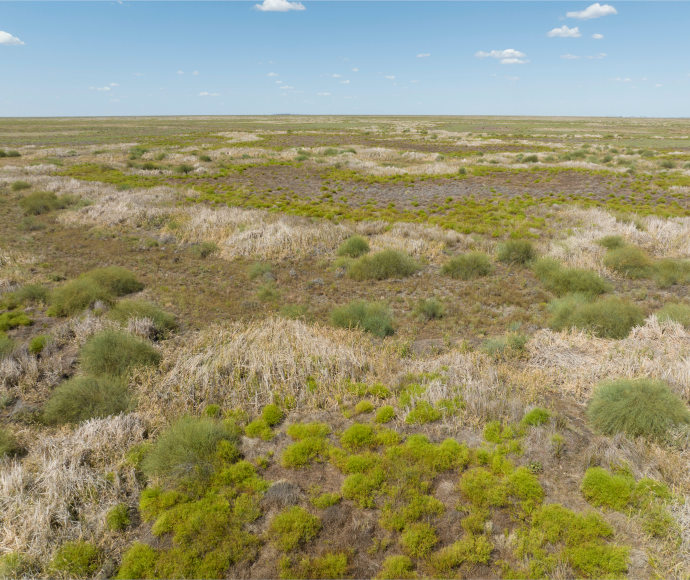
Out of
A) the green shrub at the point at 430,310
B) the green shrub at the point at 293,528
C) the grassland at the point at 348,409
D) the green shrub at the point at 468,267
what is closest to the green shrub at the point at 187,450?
the grassland at the point at 348,409

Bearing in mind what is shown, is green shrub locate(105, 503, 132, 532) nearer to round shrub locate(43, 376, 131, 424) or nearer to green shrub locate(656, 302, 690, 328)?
round shrub locate(43, 376, 131, 424)

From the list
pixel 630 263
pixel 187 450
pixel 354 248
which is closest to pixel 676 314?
pixel 630 263

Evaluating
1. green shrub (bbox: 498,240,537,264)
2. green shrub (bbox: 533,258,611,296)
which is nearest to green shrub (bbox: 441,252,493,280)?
green shrub (bbox: 498,240,537,264)

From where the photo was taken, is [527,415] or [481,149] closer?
[527,415]

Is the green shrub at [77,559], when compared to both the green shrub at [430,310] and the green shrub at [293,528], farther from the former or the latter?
the green shrub at [430,310]

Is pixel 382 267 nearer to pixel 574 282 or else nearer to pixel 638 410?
pixel 574 282

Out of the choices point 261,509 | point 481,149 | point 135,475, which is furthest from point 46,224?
point 481,149

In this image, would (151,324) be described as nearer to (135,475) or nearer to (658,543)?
(135,475)
